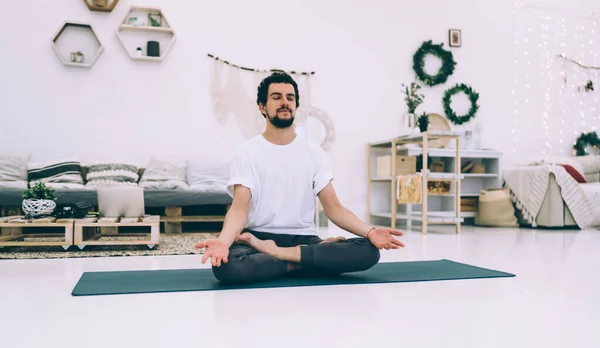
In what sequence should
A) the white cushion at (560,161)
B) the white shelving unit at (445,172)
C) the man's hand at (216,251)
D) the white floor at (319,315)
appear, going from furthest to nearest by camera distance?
the white cushion at (560,161)
the white shelving unit at (445,172)
the man's hand at (216,251)
the white floor at (319,315)

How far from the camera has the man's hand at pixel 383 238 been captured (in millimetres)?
1982

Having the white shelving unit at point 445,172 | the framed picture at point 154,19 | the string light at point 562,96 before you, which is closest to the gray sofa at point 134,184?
the framed picture at point 154,19

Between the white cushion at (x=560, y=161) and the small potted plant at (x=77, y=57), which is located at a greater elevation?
the small potted plant at (x=77, y=57)

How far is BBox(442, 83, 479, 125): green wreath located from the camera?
6121 mm

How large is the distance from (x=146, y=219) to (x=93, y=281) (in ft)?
4.44

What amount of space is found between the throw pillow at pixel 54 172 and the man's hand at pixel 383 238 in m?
3.42

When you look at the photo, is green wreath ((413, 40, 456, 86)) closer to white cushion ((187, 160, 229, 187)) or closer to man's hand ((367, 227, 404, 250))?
white cushion ((187, 160, 229, 187))

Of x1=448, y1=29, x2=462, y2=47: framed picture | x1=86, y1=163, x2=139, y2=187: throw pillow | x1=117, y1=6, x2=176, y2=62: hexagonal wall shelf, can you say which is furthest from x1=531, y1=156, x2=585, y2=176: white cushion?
x1=86, y1=163, x2=139, y2=187: throw pillow

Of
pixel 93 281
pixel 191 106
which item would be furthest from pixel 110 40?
pixel 93 281

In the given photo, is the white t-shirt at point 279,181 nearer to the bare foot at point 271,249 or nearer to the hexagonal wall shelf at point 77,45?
the bare foot at point 271,249

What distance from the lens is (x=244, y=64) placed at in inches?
221

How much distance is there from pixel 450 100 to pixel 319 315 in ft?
16.6

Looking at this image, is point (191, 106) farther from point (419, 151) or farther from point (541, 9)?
point (541, 9)

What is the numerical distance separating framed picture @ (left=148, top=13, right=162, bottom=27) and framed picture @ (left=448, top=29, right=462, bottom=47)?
3.34 m
